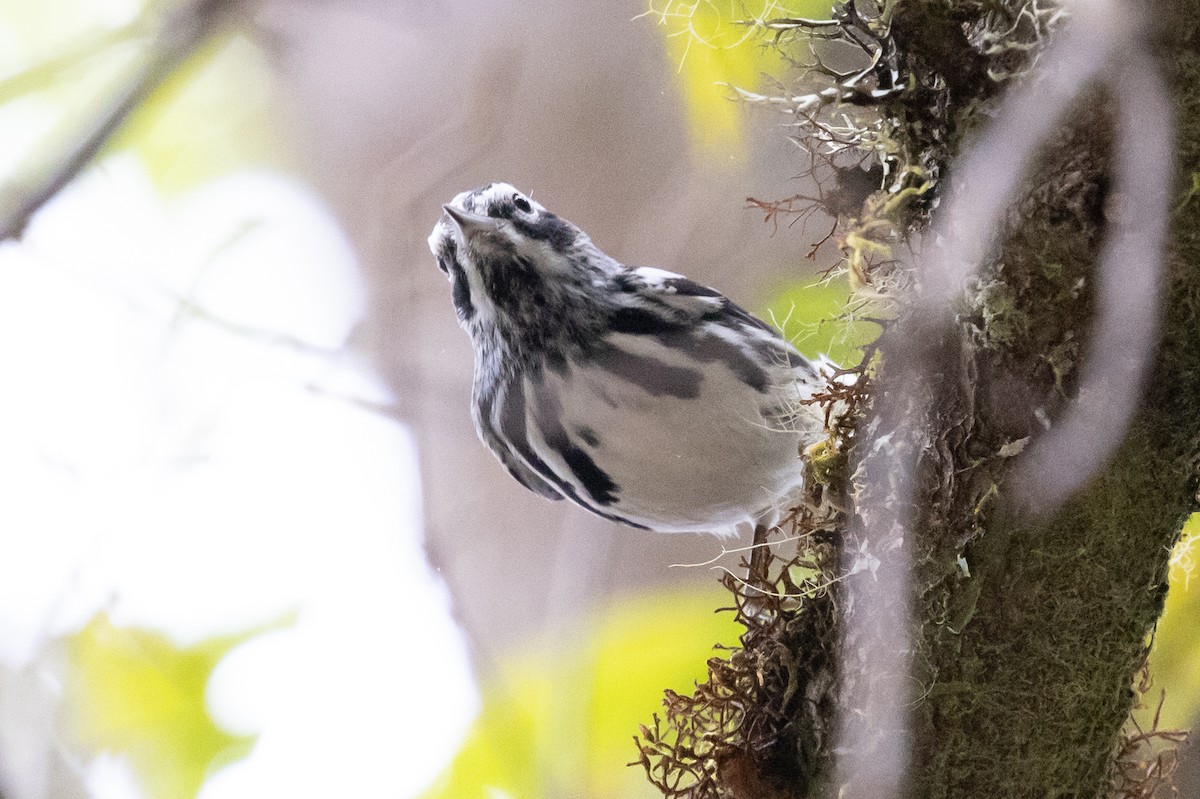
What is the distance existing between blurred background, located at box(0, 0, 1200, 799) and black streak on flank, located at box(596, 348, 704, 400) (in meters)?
0.33

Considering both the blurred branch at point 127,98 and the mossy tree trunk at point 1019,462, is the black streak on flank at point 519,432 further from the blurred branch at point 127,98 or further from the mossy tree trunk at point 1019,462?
Result: the blurred branch at point 127,98

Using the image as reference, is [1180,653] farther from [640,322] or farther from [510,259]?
[510,259]

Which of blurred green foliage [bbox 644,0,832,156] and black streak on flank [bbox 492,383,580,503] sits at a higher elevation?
blurred green foliage [bbox 644,0,832,156]

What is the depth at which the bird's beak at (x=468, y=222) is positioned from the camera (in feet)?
3.34

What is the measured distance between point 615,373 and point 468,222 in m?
0.23

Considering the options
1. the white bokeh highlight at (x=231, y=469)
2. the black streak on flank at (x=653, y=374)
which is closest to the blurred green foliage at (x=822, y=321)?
the black streak on flank at (x=653, y=374)

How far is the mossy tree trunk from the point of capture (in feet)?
1.77

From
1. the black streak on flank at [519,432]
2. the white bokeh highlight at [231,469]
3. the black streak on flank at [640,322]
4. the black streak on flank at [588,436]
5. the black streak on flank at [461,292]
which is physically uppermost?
the black streak on flank at [640,322]

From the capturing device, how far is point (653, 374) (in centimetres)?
102

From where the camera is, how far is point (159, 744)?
1.39 metres

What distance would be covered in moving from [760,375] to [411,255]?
24.0 inches

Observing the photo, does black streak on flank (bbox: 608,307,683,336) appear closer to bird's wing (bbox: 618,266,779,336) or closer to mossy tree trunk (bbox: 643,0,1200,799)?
bird's wing (bbox: 618,266,779,336)

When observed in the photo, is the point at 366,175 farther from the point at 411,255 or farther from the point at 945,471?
the point at 945,471

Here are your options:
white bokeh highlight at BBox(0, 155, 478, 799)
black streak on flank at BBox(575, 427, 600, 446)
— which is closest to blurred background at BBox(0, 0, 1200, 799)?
white bokeh highlight at BBox(0, 155, 478, 799)
